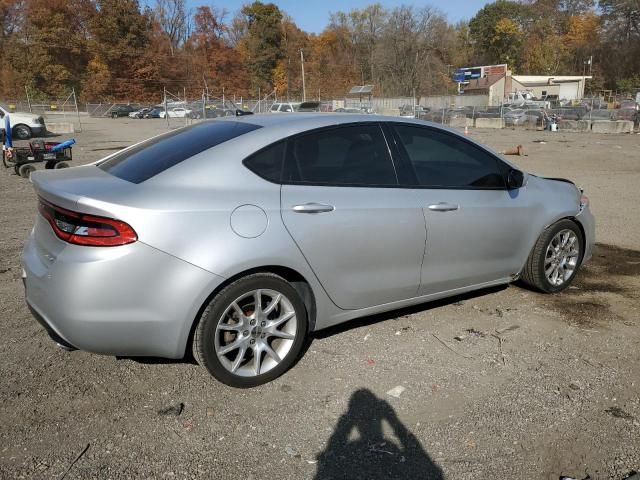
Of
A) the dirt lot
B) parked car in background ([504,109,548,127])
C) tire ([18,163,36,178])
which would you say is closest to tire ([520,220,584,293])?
the dirt lot

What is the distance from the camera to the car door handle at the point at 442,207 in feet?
12.3

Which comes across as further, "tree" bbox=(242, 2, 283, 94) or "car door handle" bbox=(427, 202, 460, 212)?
"tree" bbox=(242, 2, 283, 94)

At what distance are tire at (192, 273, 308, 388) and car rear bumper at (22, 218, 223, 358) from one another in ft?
0.38

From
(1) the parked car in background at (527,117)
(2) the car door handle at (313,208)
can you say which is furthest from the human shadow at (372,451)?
(1) the parked car in background at (527,117)

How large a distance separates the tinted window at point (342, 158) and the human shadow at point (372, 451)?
4.59ft

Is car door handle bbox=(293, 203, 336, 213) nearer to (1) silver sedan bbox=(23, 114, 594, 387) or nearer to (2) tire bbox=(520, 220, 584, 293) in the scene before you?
(1) silver sedan bbox=(23, 114, 594, 387)

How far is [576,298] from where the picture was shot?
469 centimetres

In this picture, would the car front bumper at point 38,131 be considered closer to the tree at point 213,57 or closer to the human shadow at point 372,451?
the human shadow at point 372,451

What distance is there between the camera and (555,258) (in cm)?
466

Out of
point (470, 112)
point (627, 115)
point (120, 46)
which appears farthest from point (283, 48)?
point (627, 115)

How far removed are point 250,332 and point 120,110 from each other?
5304cm

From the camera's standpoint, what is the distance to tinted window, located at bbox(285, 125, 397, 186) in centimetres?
335

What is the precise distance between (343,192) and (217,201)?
832mm

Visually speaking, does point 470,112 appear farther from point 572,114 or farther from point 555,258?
point 555,258
